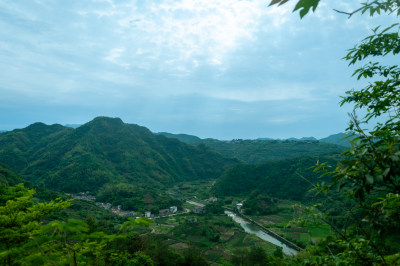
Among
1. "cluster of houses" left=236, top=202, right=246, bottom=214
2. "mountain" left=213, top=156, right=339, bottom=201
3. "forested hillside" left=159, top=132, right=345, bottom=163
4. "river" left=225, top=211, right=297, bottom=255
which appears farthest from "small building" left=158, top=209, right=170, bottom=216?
"forested hillside" left=159, top=132, right=345, bottom=163

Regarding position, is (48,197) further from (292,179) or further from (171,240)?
(292,179)

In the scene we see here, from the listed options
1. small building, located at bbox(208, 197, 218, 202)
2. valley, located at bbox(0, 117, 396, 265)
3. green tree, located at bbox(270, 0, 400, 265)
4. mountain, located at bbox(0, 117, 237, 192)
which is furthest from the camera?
mountain, located at bbox(0, 117, 237, 192)

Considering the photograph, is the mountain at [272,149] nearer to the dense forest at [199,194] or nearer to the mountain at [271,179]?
the dense forest at [199,194]

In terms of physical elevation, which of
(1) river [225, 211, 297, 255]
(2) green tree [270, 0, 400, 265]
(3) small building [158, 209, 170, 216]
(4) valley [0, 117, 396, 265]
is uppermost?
(2) green tree [270, 0, 400, 265]

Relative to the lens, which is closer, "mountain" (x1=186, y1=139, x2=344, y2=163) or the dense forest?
the dense forest

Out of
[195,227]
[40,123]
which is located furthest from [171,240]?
[40,123]

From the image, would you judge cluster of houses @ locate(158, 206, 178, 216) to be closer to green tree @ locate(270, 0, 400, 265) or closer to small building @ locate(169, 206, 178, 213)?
small building @ locate(169, 206, 178, 213)

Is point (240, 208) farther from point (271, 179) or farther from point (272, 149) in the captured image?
point (272, 149)
